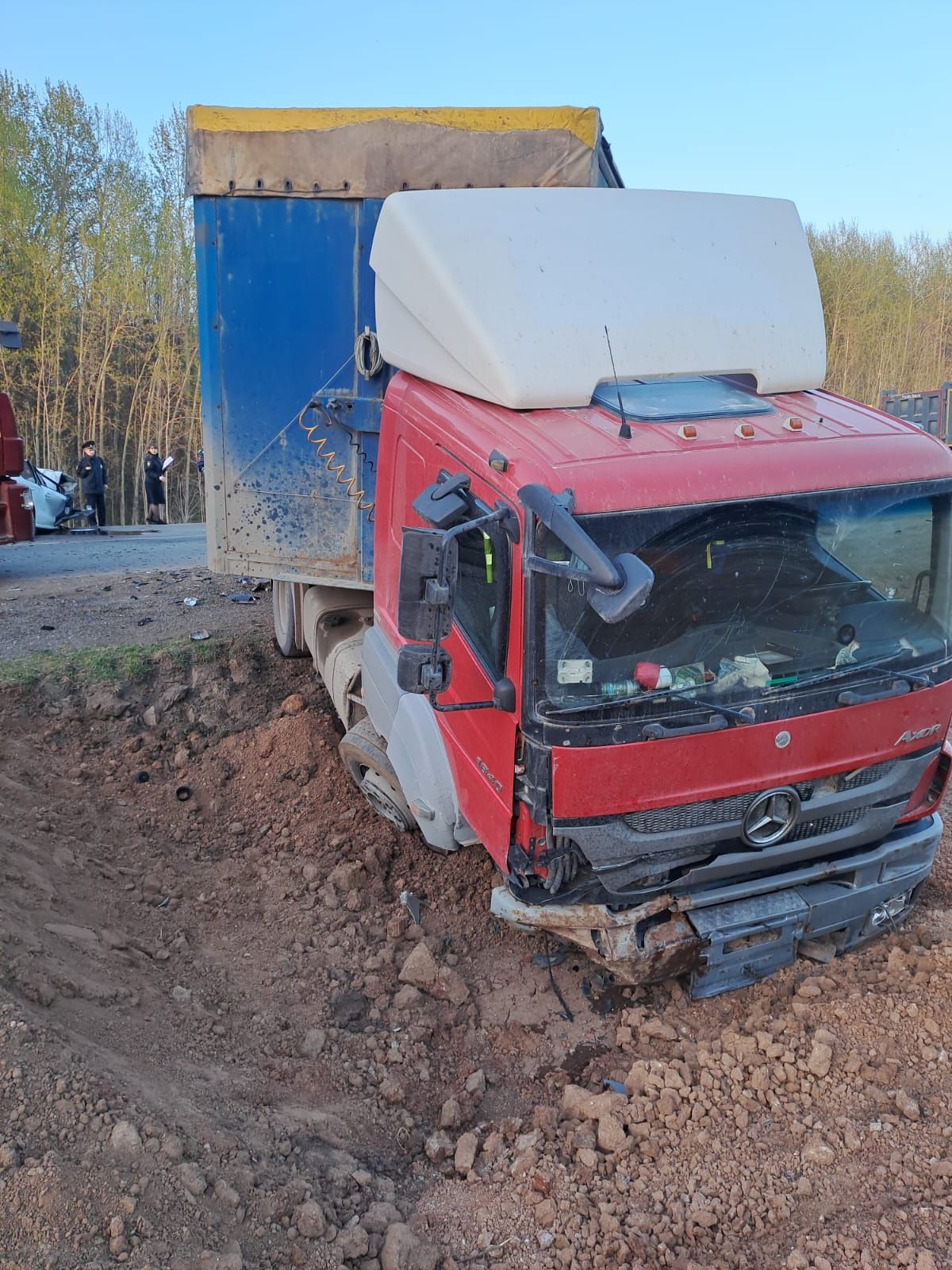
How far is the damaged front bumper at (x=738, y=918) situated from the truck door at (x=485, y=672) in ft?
1.24

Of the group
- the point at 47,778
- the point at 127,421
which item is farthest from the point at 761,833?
the point at 127,421

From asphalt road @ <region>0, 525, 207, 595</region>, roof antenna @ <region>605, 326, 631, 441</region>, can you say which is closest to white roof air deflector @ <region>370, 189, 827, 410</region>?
roof antenna @ <region>605, 326, 631, 441</region>

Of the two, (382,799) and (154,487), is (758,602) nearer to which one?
(382,799)

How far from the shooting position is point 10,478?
11.3 m

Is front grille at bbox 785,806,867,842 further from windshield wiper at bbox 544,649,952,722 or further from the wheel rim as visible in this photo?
the wheel rim

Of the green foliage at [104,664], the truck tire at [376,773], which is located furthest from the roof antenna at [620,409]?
the green foliage at [104,664]

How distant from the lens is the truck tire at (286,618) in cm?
733

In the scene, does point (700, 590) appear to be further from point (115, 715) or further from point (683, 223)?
point (115, 715)

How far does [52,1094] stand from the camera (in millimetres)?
3404

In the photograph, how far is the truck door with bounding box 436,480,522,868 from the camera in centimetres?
357

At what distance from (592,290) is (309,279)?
90.6 inches

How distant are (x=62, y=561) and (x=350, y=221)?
8275mm

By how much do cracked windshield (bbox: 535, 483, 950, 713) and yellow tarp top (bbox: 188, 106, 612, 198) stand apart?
296 cm

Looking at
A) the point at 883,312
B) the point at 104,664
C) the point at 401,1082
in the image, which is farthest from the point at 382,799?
the point at 883,312
